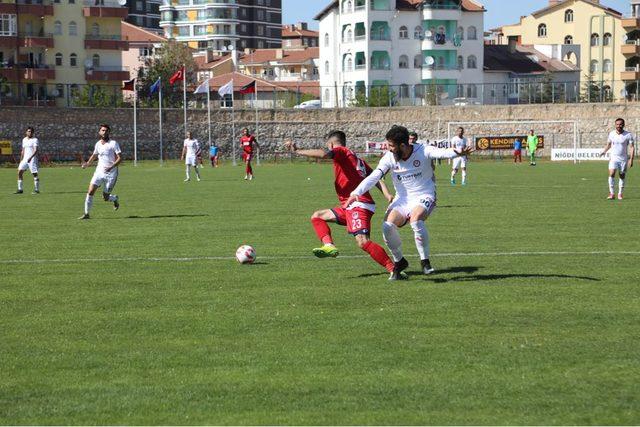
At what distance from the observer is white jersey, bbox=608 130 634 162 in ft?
96.7

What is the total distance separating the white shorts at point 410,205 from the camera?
46.2 ft

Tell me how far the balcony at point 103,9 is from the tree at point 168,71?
648 centimetres

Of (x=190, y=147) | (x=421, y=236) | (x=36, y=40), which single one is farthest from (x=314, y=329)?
(x=36, y=40)

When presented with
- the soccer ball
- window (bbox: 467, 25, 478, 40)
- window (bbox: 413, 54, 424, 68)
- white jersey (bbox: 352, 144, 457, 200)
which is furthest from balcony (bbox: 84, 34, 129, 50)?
white jersey (bbox: 352, 144, 457, 200)

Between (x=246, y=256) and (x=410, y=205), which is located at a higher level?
(x=410, y=205)

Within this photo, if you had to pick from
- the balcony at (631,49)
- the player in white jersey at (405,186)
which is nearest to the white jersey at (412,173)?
the player in white jersey at (405,186)

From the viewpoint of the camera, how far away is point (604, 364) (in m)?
8.77

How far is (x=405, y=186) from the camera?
14.2 m

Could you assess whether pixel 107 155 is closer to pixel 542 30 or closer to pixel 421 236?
pixel 421 236

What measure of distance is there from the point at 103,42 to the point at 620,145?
80.7 m

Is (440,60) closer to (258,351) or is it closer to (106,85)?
(106,85)

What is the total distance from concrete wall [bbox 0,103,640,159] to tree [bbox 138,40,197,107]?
56.8 ft

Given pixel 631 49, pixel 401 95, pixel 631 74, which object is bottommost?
pixel 401 95

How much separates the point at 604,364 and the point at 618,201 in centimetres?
2077
